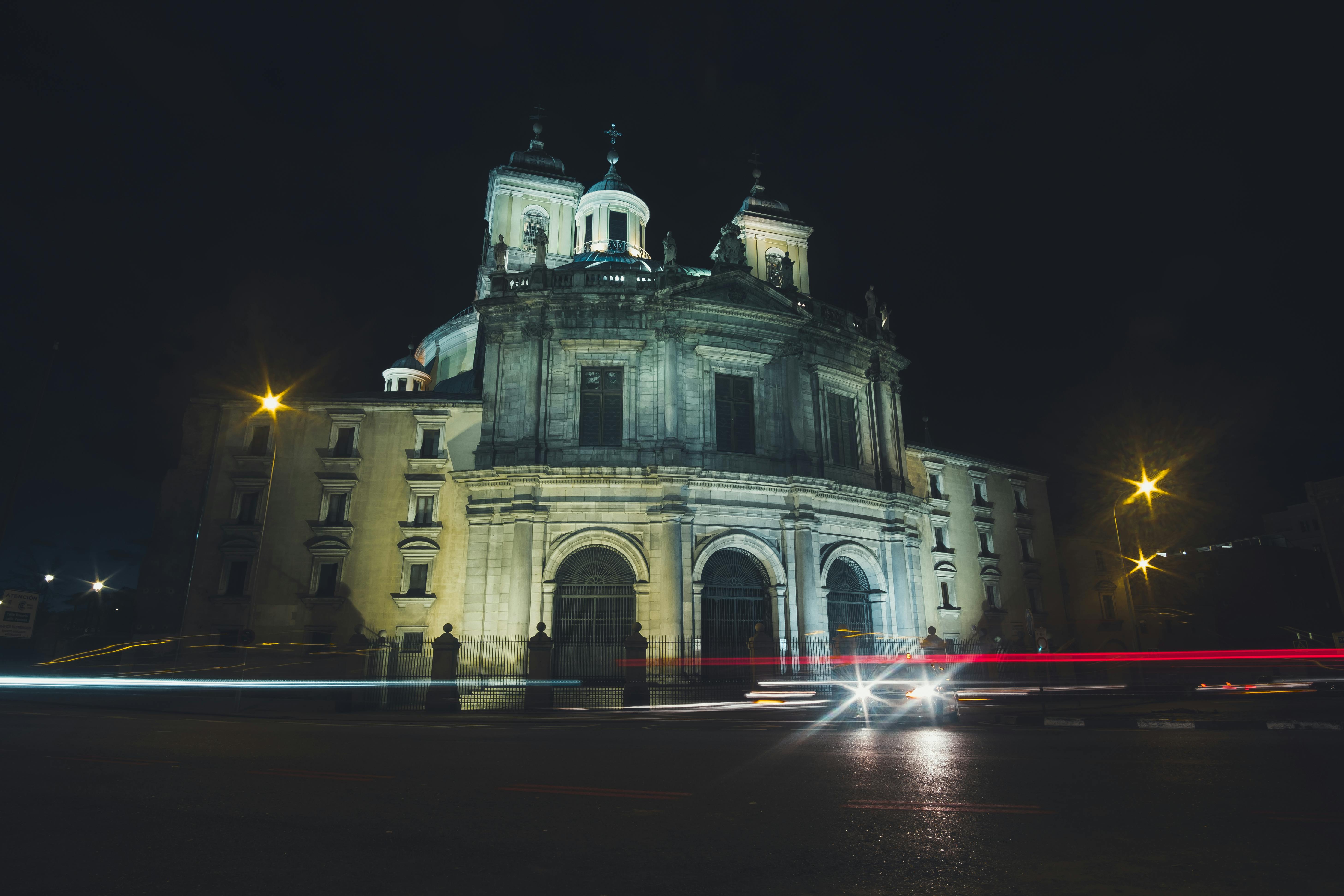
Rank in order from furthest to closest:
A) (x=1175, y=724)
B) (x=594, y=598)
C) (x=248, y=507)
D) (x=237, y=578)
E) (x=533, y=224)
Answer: (x=533, y=224) < (x=248, y=507) < (x=237, y=578) < (x=594, y=598) < (x=1175, y=724)

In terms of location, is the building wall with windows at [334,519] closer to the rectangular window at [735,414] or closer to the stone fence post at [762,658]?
the rectangular window at [735,414]

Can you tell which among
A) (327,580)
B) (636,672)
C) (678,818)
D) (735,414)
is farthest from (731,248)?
(678,818)

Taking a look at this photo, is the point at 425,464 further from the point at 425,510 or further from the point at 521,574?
the point at 521,574

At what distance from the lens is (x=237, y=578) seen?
1137 inches

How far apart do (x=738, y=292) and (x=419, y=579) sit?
1718cm

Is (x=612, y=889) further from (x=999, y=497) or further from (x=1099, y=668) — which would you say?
(x=999, y=497)

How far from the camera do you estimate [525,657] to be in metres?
23.8

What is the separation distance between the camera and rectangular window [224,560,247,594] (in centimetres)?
2869

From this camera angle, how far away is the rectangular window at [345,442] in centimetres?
3061

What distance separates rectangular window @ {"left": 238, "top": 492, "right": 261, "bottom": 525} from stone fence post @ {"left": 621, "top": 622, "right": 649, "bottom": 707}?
17.1 meters

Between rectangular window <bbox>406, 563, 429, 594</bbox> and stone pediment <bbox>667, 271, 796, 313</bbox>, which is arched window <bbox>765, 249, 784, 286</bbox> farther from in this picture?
rectangular window <bbox>406, 563, 429, 594</bbox>

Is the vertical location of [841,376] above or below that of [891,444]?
above

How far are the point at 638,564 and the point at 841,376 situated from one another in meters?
12.7

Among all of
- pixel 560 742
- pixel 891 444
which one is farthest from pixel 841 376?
pixel 560 742
